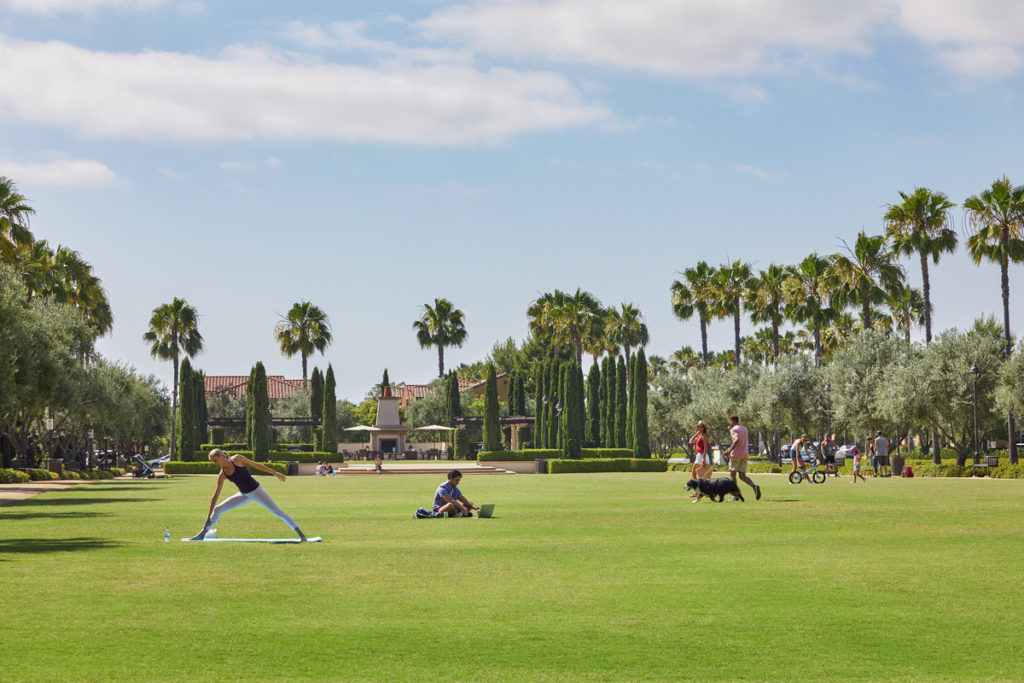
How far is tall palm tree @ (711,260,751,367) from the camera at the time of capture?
79062 millimetres

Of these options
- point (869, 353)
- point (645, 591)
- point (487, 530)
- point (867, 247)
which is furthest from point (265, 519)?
point (867, 247)

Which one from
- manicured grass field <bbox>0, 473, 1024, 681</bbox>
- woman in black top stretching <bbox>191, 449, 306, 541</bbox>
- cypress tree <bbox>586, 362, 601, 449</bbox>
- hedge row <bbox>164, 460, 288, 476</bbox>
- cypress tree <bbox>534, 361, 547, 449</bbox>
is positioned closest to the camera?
manicured grass field <bbox>0, 473, 1024, 681</bbox>

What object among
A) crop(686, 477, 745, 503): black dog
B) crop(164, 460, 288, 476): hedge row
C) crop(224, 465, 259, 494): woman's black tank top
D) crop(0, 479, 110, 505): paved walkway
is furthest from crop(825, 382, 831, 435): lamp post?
crop(224, 465, 259, 494): woman's black tank top

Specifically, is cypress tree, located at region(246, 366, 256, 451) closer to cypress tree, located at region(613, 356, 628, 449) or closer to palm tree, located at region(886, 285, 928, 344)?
cypress tree, located at region(613, 356, 628, 449)

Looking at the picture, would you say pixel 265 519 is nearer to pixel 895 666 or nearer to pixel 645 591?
pixel 645 591

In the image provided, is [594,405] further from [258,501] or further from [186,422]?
[258,501]

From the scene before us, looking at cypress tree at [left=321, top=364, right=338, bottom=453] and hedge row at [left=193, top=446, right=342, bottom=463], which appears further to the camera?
cypress tree at [left=321, top=364, right=338, bottom=453]

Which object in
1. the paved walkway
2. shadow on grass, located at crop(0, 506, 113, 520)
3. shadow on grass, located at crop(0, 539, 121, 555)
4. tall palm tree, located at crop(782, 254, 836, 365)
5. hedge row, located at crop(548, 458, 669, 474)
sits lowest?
hedge row, located at crop(548, 458, 669, 474)

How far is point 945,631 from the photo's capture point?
862 cm

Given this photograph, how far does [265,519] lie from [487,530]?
17.1 feet

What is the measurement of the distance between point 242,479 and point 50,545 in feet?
10.1

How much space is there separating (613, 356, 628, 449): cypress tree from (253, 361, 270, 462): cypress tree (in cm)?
2340

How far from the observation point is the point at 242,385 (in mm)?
128875

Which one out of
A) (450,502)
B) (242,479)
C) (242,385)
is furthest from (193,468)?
(242,385)
